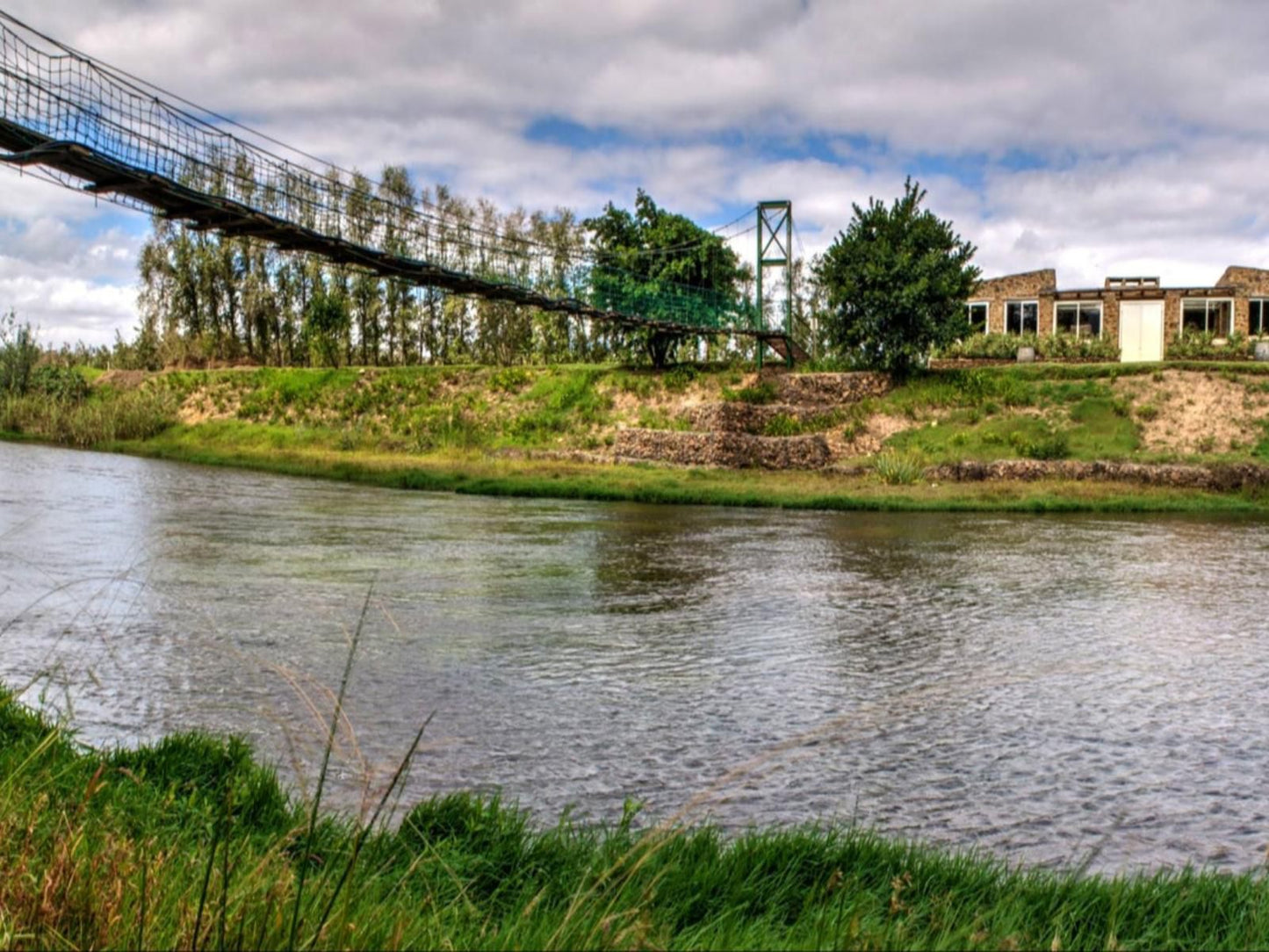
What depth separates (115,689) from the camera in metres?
6.75

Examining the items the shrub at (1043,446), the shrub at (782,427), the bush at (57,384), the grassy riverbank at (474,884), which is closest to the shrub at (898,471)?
the shrub at (1043,446)

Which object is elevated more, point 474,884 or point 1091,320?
point 1091,320

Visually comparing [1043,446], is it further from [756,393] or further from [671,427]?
[671,427]

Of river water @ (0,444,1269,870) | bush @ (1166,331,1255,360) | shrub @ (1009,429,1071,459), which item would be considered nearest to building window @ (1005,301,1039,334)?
bush @ (1166,331,1255,360)

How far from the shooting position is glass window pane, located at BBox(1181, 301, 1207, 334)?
4556 centimetres

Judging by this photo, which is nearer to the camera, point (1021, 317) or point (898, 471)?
point (898, 471)

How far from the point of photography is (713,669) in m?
7.95

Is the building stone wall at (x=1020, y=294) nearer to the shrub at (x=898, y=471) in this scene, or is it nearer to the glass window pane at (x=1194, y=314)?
the glass window pane at (x=1194, y=314)

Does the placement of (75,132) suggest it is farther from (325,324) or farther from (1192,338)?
(1192,338)

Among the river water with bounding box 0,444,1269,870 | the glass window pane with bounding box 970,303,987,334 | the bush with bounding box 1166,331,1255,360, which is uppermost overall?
the glass window pane with bounding box 970,303,987,334

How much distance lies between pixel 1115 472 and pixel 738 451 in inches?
384

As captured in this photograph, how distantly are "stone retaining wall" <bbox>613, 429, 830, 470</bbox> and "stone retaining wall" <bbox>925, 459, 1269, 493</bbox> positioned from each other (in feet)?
13.7

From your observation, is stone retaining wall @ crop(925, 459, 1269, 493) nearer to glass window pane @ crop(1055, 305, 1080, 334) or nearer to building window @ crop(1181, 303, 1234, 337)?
glass window pane @ crop(1055, 305, 1080, 334)

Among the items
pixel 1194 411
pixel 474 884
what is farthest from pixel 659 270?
pixel 474 884
